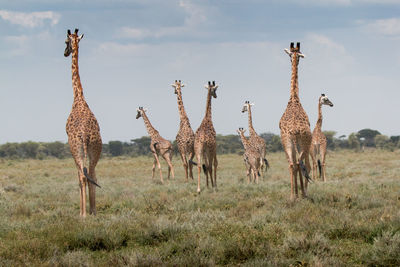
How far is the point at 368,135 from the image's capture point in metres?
79.6

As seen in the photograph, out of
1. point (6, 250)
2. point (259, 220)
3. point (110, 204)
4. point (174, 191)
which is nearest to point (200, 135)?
point (174, 191)

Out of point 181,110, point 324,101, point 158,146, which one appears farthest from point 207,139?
point 324,101

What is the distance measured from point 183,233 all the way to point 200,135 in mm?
6229

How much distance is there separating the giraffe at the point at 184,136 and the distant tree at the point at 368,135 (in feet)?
218

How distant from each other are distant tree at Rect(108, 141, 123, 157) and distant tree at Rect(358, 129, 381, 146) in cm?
4055

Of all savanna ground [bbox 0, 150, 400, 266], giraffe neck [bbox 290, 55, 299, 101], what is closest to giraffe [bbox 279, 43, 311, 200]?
giraffe neck [bbox 290, 55, 299, 101]

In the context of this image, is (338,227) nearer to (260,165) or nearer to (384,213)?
(384,213)

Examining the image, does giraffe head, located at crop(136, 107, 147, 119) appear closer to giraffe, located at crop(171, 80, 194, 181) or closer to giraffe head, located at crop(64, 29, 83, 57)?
giraffe, located at crop(171, 80, 194, 181)

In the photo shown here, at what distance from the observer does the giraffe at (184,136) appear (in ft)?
55.6

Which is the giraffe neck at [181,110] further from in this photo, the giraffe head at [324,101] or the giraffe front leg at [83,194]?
the giraffe front leg at [83,194]

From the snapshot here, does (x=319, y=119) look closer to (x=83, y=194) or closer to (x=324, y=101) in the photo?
(x=324, y=101)

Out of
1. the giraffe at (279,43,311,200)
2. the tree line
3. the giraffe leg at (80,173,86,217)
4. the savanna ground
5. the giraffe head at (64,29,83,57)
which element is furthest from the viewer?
the tree line

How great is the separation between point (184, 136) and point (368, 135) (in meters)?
69.1

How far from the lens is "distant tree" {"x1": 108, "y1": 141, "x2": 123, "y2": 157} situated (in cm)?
7250
